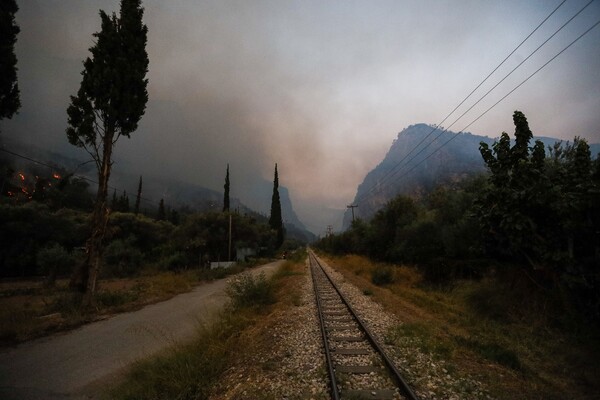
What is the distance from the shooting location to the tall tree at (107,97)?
1328 centimetres

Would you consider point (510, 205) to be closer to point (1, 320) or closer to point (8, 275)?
point (1, 320)

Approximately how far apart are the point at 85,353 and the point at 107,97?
10.9m

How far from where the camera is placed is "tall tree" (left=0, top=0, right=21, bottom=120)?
38.1 ft

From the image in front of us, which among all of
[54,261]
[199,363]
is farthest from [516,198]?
[54,261]

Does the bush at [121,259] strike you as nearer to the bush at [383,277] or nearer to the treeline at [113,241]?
the treeline at [113,241]

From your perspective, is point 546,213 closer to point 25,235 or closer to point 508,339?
point 508,339

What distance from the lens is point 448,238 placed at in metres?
15.8

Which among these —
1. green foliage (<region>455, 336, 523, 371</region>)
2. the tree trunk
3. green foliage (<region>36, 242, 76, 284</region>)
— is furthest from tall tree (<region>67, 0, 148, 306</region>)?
green foliage (<region>36, 242, 76, 284</region>)

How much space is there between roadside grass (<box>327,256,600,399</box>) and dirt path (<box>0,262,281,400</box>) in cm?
681

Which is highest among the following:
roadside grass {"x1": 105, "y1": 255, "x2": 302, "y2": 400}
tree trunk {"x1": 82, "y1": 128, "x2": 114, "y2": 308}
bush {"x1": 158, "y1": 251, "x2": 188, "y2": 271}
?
tree trunk {"x1": 82, "y1": 128, "x2": 114, "y2": 308}

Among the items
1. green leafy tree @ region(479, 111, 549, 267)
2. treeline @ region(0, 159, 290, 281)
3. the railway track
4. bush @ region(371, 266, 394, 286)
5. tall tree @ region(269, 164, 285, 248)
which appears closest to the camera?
the railway track

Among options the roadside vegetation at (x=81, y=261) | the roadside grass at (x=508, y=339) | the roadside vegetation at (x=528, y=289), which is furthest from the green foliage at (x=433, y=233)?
the roadside vegetation at (x=81, y=261)

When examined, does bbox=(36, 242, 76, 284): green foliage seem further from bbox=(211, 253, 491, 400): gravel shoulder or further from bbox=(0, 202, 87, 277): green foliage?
bbox=(211, 253, 491, 400): gravel shoulder

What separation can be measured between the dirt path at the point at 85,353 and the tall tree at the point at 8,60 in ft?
32.1
